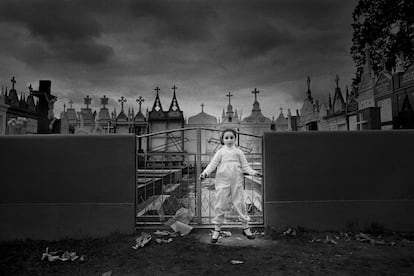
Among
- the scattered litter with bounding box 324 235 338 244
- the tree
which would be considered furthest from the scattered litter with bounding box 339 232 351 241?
the tree

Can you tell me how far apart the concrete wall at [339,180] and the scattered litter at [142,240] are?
5.77 feet

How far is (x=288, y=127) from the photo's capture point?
50.3 feet

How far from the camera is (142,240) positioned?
373 cm

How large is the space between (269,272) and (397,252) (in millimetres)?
1730

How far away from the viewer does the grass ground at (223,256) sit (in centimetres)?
289

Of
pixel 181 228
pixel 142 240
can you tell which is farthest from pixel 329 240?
pixel 142 240

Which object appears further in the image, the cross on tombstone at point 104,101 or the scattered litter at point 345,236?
the cross on tombstone at point 104,101

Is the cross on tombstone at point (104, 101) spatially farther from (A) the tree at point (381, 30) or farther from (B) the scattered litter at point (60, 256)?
(B) the scattered litter at point (60, 256)

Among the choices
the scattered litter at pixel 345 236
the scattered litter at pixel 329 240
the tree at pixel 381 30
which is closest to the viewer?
the scattered litter at pixel 329 240

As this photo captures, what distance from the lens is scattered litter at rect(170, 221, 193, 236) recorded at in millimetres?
4062

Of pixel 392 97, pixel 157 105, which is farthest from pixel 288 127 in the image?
pixel 157 105

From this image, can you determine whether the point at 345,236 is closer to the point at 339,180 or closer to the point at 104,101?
the point at 339,180

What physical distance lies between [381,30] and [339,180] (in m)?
13.1

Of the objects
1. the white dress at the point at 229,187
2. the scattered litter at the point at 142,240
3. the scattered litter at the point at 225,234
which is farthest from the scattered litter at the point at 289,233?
the scattered litter at the point at 142,240
